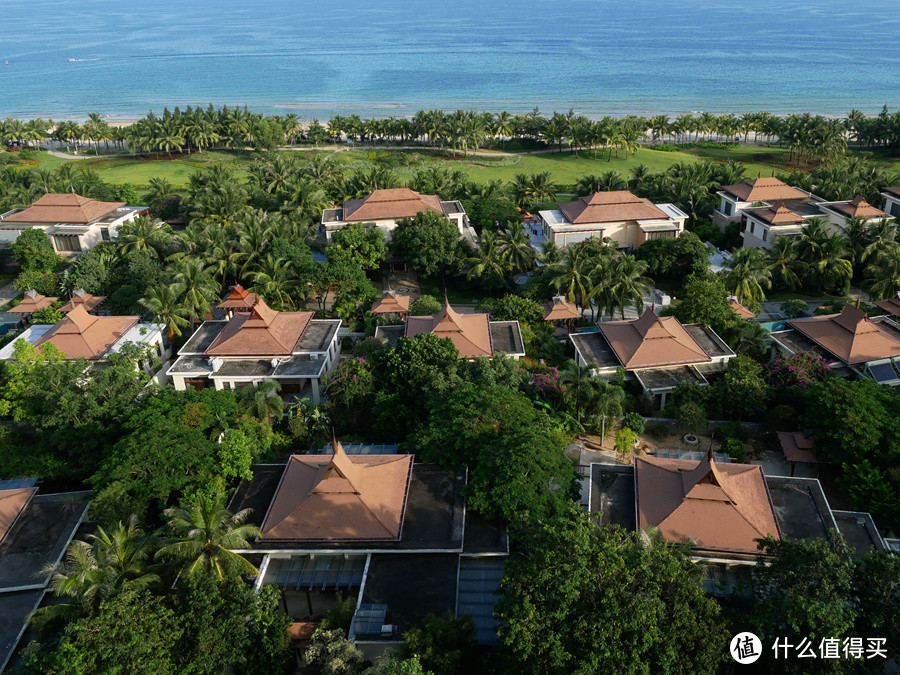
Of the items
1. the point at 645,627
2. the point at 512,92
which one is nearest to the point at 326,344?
the point at 645,627

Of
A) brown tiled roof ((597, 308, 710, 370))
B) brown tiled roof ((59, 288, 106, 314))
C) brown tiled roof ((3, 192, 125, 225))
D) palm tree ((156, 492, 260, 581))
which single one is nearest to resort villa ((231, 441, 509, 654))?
palm tree ((156, 492, 260, 581))

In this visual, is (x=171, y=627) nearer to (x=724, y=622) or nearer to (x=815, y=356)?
(x=724, y=622)

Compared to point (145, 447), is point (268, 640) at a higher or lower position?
lower

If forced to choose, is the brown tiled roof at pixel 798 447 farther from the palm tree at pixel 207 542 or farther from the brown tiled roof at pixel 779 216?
the brown tiled roof at pixel 779 216

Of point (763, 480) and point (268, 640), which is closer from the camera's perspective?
point (268, 640)

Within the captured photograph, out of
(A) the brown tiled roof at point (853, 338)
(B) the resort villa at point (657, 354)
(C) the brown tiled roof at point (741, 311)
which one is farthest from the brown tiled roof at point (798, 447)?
(C) the brown tiled roof at point (741, 311)

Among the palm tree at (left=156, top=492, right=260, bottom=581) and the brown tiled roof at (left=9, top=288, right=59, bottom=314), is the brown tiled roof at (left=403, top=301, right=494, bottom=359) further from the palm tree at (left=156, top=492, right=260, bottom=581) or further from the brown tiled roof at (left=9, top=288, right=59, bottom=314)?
the brown tiled roof at (left=9, top=288, right=59, bottom=314)

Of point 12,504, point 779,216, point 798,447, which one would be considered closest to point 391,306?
point 12,504
